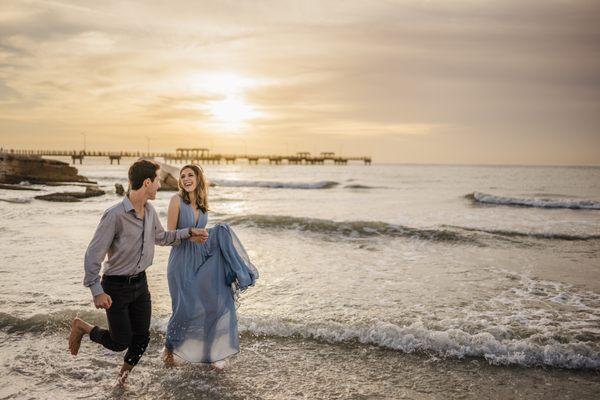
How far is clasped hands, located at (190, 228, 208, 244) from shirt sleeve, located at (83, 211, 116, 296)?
75 centimetres

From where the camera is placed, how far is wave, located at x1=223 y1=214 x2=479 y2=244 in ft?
41.9

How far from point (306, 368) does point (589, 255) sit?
911cm

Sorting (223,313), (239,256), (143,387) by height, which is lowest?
(143,387)

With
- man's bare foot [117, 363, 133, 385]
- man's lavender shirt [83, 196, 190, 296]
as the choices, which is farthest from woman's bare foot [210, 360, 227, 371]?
man's lavender shirt [83, 196, 190, 296]

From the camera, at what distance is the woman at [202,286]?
4.26 m

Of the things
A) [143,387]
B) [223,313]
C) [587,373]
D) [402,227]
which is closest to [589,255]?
[402,227]

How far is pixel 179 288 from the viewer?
428cm

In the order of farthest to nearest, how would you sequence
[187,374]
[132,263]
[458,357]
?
[458,357], [187,374], [132,263]

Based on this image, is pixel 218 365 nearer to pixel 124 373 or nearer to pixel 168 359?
pixel 168 359

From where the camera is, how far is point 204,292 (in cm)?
428

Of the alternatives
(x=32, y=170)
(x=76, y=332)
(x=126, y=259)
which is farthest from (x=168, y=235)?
(x=32, y=170)

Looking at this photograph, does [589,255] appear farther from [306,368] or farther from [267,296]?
[306,368]

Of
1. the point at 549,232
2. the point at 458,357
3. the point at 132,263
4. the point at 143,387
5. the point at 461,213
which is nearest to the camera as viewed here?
the point at 132,263

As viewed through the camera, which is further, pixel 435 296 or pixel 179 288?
pixel 435 296
